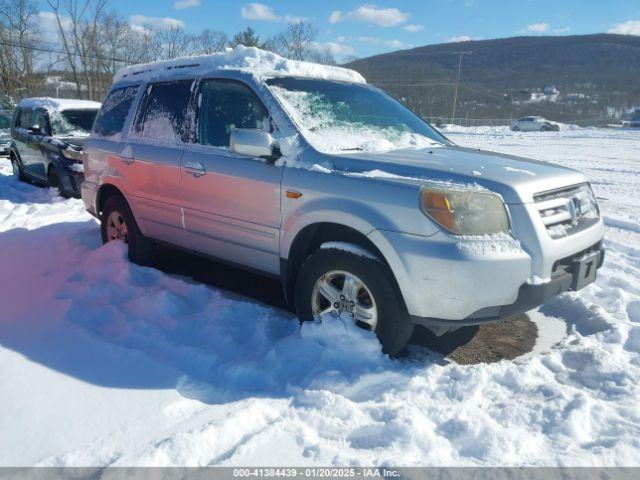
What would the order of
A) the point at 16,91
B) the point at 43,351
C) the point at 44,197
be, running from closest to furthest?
1. the point at 43,351
2. the point at 44,197
3. the point at 16,91

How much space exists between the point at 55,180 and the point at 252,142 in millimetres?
7361

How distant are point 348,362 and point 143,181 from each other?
2611mm

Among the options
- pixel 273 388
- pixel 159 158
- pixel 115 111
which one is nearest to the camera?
pixel 273 388

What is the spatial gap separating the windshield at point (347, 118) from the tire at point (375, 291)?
2.45 ft

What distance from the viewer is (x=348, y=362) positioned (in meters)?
2.99

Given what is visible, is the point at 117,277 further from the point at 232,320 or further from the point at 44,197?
the point at 44,197

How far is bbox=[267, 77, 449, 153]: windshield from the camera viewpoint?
347 centimetres

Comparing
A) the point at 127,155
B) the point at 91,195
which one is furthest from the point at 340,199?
the point at 91,195

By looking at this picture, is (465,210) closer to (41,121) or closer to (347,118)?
(347,118)

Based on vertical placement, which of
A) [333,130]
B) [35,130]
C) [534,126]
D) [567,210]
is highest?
[333,130]

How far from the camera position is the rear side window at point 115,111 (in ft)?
15.9

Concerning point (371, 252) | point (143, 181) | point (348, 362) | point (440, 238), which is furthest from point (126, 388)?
point (143, 181)

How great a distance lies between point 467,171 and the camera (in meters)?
2.93

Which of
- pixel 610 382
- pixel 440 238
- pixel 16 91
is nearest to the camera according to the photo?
pixel 440 238
